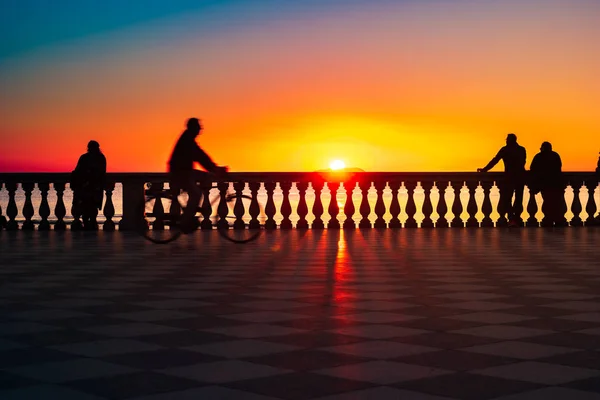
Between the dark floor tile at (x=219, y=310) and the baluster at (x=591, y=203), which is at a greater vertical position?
the baluster at (x=591, y=203)

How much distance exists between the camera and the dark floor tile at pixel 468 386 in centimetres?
455

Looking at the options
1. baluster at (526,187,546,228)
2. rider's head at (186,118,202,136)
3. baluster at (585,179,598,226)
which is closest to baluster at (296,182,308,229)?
baluster at (526,187,546,228)

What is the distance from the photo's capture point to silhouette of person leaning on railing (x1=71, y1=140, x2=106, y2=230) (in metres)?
20.2

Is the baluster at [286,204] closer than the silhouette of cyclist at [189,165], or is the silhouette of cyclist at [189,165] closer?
the silhouette of cyclist at [189,165]

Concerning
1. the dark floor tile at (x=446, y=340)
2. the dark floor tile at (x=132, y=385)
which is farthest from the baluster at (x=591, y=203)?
the dark floor tile at (x=132, y=385)

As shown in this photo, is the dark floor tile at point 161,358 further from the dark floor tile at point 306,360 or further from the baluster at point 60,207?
the baluster at point 60,207

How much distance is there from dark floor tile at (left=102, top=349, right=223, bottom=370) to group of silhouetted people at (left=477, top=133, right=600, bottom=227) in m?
16.7

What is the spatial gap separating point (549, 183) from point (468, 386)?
17967 millimetres

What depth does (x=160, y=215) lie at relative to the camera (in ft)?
51.2

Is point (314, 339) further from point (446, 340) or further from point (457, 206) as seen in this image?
point (457, 206)

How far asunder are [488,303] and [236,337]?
2559 millimetres

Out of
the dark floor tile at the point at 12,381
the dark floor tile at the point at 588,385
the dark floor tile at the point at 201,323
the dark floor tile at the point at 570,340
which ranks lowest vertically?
the dark floor tile at the point at 12,381

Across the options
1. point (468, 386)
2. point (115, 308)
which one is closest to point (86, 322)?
point (115, 308)

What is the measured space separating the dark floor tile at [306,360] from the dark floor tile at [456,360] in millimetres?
289
